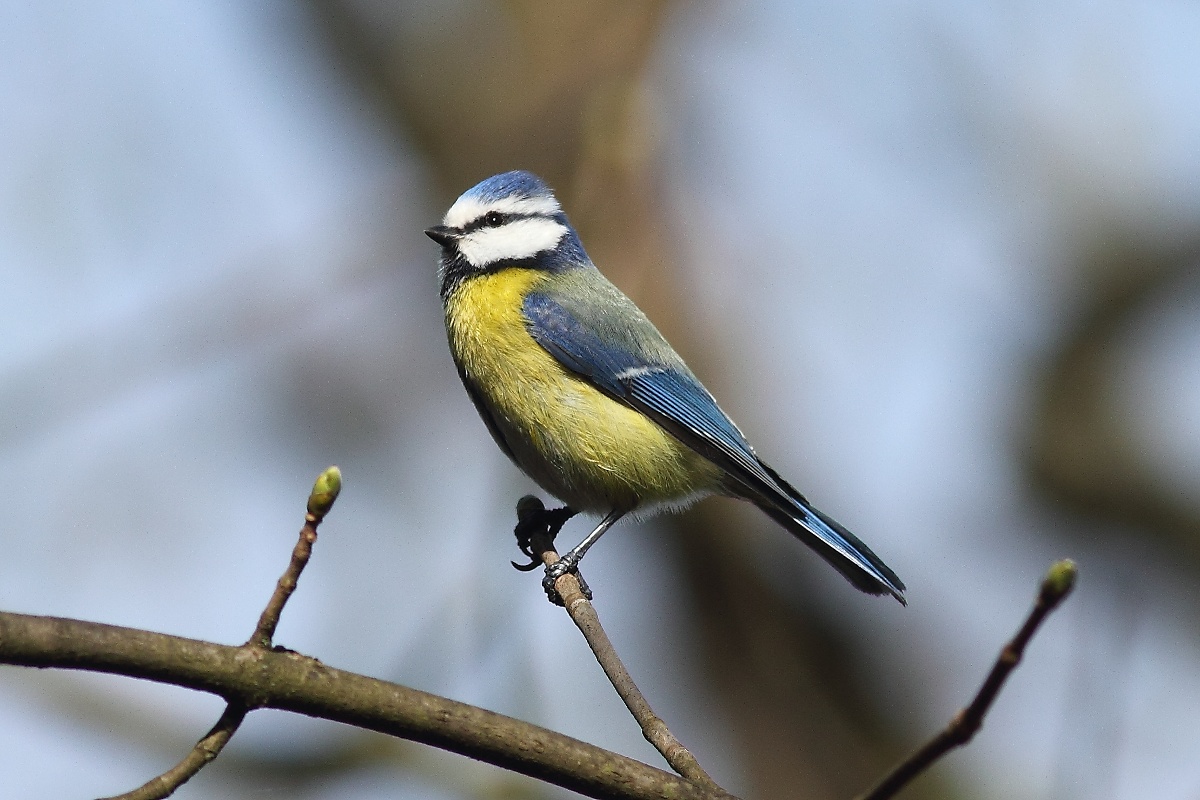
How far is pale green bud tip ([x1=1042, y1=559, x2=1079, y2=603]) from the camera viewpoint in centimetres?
127

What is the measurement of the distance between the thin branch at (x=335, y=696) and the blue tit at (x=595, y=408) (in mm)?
1630

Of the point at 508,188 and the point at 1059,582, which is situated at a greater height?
the point at 508,188

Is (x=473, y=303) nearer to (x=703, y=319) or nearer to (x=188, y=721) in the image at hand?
(x=188, y=721)

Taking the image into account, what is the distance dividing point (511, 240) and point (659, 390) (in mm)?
851

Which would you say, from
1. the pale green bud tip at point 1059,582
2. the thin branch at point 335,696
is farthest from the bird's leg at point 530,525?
the pale green bud tip at point 1059,582

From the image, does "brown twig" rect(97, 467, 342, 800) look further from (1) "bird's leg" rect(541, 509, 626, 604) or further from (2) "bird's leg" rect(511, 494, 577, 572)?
(2) "bird's leg" rect(511, 494, 577, 572)

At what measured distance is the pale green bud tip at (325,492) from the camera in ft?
5.85

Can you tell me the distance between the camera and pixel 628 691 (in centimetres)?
230

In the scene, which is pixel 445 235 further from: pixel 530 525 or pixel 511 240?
pixel 530 525

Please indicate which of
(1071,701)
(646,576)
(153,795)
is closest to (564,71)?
(646,576)

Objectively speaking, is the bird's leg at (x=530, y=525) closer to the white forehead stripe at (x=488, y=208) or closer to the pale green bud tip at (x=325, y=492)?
the white forehead stripe at (x=488, y=208)

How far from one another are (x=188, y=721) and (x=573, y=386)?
80.1 inches

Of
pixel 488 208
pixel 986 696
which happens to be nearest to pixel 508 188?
pixel 488 208

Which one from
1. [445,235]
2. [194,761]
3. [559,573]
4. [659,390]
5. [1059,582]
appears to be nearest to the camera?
[1059,582]
